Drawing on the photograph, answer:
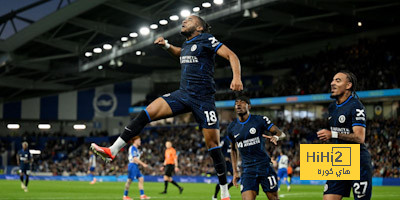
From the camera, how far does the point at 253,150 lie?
32.1 ft

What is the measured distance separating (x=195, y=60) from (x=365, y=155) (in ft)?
8.62

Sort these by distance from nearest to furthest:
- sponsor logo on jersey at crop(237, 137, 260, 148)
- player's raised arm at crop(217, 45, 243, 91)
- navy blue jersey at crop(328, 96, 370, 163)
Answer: player's raised arm at crop(217, 45, 243, 91), navy blue jersey at crop(328, 96, 370, 163), sponsor logo on jersey at crop(237, 137, 260, 148)

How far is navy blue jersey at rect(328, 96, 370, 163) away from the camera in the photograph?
22.6 ft

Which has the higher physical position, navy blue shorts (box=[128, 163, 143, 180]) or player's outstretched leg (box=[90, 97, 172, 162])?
player's outstretched leg (box=[90, 97, 172, 162])

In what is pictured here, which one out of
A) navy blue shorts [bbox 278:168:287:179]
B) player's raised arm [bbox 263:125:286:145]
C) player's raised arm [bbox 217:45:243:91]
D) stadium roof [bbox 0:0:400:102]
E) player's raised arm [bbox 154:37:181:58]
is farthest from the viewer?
stadium roof [bbox 0:0:400:102]

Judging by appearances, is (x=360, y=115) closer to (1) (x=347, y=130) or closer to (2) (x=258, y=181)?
(1) (x=347, y=130)

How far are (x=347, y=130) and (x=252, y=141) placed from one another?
9.74 feet

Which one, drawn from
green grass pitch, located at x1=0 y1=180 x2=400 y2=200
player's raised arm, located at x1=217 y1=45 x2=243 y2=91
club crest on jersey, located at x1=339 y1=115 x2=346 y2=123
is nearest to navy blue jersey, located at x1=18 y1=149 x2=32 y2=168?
green grass pitch, located at x1=0 y1=180 x2=400 y2=200

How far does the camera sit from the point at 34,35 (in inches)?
1490

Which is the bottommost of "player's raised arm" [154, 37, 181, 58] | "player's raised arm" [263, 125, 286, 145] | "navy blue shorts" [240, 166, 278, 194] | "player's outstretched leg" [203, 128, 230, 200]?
"navy blue shorts" [240, 166, 278, 194]

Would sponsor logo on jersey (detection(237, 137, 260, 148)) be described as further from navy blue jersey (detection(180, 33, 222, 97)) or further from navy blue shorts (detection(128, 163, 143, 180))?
navy blue shorts (detection(128, 163, 143, 180))

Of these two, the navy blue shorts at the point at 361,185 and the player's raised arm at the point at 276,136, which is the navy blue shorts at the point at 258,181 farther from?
the navy blue shorts at the point at 361,185

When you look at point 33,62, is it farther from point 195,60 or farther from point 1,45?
point 195,60

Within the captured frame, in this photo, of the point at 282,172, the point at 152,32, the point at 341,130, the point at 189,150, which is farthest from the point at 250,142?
the point at 189,150
